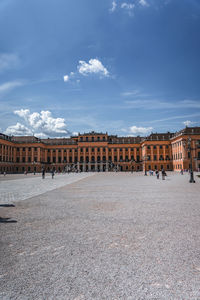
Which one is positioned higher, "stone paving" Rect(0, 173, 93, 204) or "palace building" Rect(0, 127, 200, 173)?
"palace building" Rect(0, 127, 200, 173)

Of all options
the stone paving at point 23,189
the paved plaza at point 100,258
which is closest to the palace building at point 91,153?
the stone paving at point 23,189

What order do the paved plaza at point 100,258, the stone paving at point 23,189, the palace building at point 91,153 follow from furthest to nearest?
the palace building at point 91,153
the stone paving at point 23,189
the paved plaza at point 100,258

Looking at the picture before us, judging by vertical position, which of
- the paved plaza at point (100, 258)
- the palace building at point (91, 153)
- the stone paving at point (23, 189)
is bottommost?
the stone paving at point (23, 189)

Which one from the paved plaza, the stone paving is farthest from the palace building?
the paved plaza

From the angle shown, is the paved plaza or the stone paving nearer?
the paved plaza

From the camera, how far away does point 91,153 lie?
89688mm

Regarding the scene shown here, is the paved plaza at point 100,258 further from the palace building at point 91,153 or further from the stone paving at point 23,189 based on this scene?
the palace building at point 91,153

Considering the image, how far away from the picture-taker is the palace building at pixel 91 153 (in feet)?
260

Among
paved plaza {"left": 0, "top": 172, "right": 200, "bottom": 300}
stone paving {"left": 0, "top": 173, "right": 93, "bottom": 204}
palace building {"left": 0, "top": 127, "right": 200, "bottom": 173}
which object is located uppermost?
palace building {"left": 0, "top": 127, "right": 200, "bottom": 173}

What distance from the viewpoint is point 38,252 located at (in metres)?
4.05

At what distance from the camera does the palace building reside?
79.2 metres

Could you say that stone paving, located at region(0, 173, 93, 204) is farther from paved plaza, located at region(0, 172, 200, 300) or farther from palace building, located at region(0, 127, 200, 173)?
palace building, located at region(0, 127, 200, 173)

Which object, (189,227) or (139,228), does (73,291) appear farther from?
(189,227)

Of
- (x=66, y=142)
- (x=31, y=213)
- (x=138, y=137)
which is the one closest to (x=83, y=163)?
(x=66, y=142)
